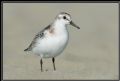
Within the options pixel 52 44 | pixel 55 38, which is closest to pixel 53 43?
pixel 52 44

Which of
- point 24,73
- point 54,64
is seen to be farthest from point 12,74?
point 54,64

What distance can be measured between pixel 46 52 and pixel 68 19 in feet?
4.21

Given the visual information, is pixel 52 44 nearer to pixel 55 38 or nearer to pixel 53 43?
pixel 53 43

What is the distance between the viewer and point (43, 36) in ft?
57.0

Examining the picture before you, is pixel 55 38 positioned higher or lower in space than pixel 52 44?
higher

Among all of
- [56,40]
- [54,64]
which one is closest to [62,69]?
[54,64]

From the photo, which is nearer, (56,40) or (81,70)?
(56,40)

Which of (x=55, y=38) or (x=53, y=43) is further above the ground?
(x=55, y=38)

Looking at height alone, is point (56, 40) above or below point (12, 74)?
above

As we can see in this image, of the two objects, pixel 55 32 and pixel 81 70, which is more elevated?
pixel 55 32

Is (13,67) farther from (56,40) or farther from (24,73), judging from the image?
(56,40)

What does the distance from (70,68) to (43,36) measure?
75.7 inches

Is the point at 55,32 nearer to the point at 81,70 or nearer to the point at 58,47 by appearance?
the point at 58,47

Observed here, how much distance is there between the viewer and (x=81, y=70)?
18.4m
